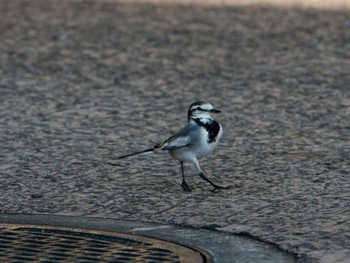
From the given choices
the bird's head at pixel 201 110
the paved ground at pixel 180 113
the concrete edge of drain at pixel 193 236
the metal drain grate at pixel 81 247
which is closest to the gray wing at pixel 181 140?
the bird's head at pixel 201 110

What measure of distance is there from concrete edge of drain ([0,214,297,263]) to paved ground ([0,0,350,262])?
0.10 m

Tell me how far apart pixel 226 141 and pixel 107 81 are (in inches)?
101

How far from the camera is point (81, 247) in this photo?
175 inches

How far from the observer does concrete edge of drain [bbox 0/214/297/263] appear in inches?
167

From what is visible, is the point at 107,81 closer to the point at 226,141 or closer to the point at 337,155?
the point at 226,141

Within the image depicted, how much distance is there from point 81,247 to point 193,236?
1.71ft

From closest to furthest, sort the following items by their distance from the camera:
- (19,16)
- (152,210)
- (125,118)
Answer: (152,210), (125,118), (19,16)

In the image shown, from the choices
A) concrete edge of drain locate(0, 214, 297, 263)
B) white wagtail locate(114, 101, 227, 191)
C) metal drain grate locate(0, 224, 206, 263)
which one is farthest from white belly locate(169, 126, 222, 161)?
metal drain grate locate(0, 224, 206, 263)

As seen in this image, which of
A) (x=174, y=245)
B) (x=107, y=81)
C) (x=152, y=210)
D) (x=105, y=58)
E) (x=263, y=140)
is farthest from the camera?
(x=105, y=58)

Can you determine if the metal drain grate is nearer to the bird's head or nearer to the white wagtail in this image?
the white wagtail

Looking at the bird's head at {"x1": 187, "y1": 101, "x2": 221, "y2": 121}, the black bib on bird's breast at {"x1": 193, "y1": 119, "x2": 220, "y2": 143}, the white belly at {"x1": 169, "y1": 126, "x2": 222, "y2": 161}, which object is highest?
the bird's head at {"x1": 187, "y1": 101, "x2": 221, "y2": 121}

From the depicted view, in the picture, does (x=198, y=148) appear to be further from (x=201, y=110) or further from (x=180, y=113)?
(x=180, y=113)

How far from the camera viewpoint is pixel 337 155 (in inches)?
249

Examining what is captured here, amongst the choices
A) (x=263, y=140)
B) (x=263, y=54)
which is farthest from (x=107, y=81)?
(x=263, y=140)
